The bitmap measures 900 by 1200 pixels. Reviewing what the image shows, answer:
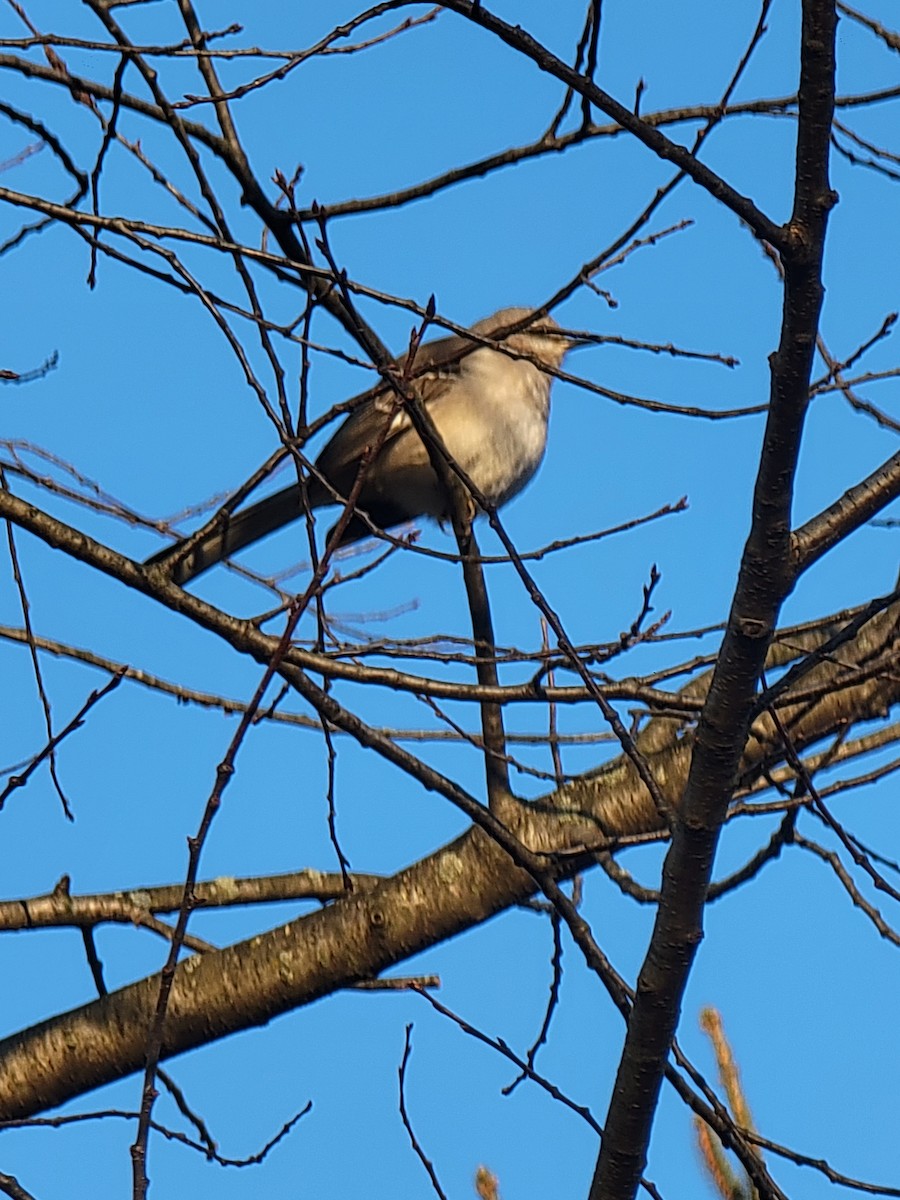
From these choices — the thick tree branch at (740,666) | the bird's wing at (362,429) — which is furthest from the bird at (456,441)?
the thick tree branch at (740,666)

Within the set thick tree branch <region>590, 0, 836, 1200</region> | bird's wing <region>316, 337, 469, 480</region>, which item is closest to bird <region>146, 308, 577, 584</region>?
bird's wing <region>316, 337, 469, 480</region>

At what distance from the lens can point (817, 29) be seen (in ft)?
5.68

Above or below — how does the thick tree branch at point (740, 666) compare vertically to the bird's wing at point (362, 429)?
below

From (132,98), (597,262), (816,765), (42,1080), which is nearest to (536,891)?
(816,765)

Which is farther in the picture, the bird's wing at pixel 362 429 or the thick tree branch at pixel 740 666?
the bird's wing at pixel 362 429

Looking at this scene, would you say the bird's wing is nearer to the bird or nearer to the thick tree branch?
the bird

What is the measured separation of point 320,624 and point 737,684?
101 cm

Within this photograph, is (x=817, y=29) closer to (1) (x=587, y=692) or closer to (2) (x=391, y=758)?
(1) (x=587, y=692)

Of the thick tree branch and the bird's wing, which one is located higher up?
the bird's wing

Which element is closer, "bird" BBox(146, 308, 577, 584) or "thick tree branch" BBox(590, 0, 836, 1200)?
"thick tree branch" BBox(590, 0, 836, 1200)

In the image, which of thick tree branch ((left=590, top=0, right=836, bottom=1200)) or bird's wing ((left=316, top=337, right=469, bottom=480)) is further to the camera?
bird's wing ((left=316, top=337, right=469, bottom=480))

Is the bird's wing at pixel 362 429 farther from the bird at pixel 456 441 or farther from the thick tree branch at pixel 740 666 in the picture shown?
the thick tree branch at pixel 740 666

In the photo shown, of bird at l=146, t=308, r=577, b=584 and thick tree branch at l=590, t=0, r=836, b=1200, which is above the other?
bird at l=146, t=308, r=577, b=584

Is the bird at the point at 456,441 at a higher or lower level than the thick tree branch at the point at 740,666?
higher
